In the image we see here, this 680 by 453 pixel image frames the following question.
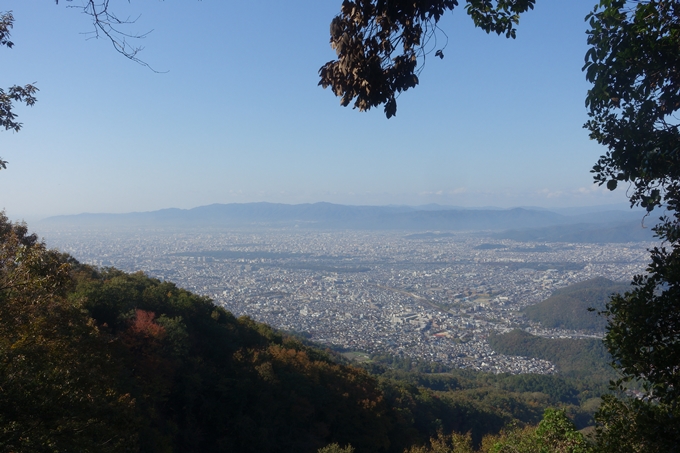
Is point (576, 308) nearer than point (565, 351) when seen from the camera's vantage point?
No

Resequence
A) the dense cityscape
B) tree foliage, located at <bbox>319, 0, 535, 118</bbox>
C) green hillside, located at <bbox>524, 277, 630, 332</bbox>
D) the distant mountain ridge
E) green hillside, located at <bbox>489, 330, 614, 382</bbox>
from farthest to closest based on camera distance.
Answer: the distant mountain ridge → green hillside, located at <bbox>524, 277, 630, 332</bbox> → the dense cityscape → green hillside, located at <bbox>489, 330, 614, 382</bbox> → tree foliage, located at <bbox>319, 0, 535, 118</bbox>

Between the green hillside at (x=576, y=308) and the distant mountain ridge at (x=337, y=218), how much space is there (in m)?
83.8

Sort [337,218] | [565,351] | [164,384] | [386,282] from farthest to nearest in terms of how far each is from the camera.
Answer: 1. [337,218]
2. [386,282]
3. [565,351]
4. [164,384]

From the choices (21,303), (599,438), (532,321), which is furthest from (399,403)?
(532,321)

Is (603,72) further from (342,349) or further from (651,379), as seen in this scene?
(342,349)

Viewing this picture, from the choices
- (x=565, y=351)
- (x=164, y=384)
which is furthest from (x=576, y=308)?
(x=164, y=384)

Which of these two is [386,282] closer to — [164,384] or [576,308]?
[576,308]

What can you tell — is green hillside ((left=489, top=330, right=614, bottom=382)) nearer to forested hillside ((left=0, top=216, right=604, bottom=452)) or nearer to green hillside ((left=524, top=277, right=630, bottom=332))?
green hillside ((left=524, top=277, right=630, bottom=332))

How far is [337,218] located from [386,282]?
93329 mm

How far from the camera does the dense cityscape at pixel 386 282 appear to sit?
32.5 meters

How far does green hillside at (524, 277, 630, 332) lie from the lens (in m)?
35.4

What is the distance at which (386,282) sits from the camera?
168ft

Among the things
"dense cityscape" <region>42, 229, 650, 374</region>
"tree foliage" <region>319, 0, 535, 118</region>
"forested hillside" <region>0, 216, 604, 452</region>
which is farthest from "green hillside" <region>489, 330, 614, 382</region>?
"tree foliage" <region>319, 0, 535, 118</region>

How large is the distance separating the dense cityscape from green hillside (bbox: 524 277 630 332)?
1.59 metres
